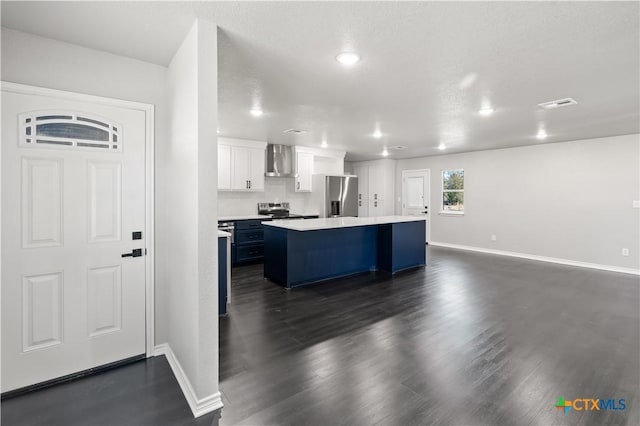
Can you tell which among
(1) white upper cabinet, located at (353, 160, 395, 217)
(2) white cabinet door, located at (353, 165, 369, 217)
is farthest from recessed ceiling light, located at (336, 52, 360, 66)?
(2) white cabinet door, located at (353, 165, 369, 217)

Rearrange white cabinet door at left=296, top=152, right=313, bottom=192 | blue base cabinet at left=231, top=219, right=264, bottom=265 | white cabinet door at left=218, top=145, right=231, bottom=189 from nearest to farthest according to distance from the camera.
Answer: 1. blue base cabinet at left=231, top=219, right=264, bottom=265
2. white cabinet door at left=218, top=145, right=231, bottom=189
3. white cabinet door at left=296, top=152, right=313, bottom=192

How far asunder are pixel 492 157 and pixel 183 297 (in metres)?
7.30

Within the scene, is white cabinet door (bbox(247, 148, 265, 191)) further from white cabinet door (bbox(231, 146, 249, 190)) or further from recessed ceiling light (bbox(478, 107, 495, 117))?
recessed ceiling light (bbox(478, 107, 495, 117))

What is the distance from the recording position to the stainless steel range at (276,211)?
6.78 metres

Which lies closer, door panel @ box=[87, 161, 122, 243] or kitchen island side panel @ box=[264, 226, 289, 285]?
door panel @ box=[87, 161, 122, 243]

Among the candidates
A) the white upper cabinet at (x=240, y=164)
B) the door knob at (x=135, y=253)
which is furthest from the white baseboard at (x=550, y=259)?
the door knob at (x=135, y=253)

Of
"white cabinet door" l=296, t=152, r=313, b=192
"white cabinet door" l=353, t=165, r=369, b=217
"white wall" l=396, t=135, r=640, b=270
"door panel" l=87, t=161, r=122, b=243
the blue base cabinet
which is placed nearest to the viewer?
"door panel" l=87, t=161, r=122, b=243

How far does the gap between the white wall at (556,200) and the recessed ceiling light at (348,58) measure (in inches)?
229

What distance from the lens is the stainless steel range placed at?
678 centimetres

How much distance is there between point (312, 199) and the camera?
7.52m

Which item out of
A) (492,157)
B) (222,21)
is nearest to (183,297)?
(222,21)

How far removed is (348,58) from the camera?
2.45 meters

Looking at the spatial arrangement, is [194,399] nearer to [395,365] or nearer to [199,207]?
[199,207]

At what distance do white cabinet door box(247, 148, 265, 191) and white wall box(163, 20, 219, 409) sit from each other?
422 centimetres
